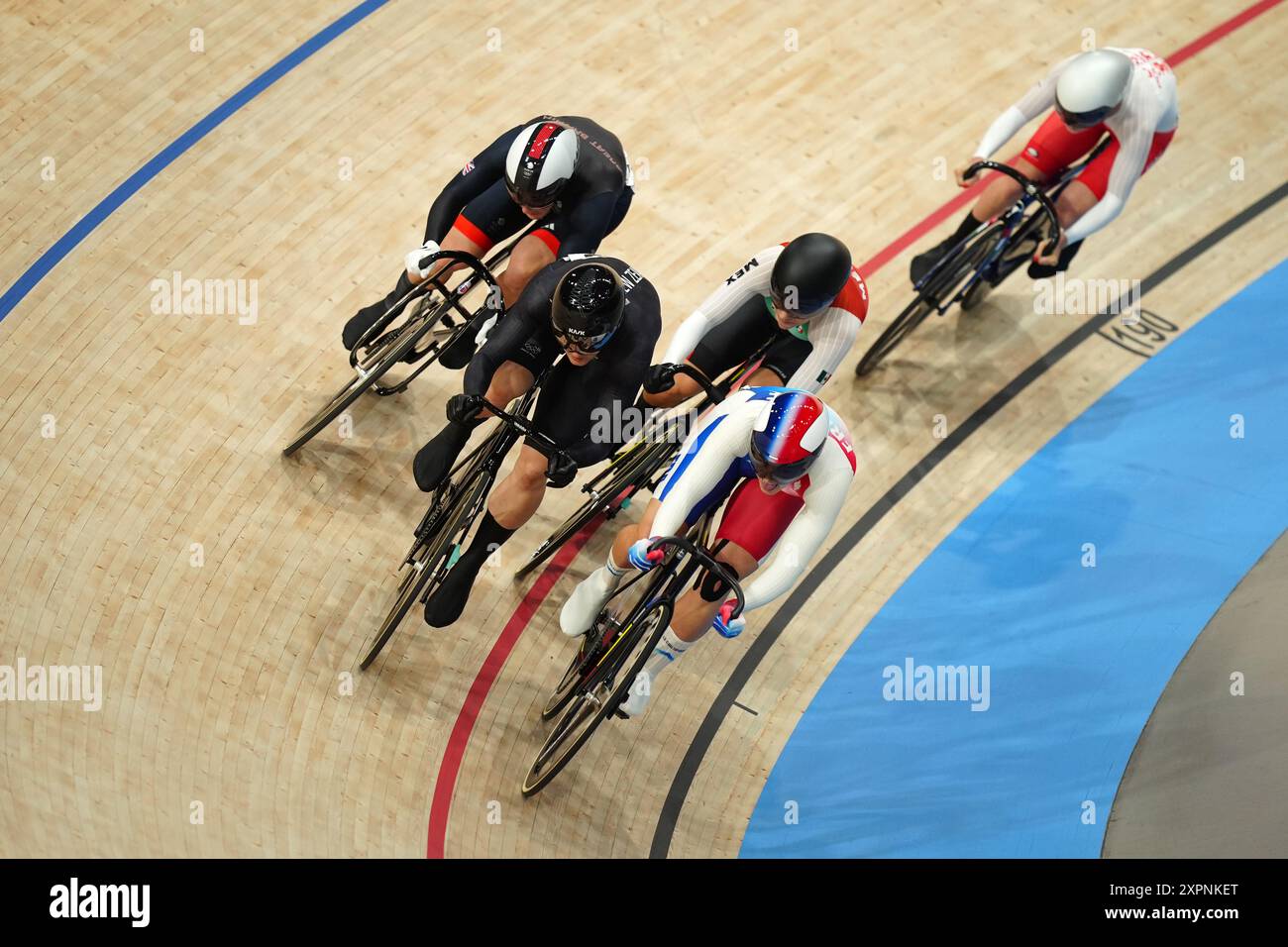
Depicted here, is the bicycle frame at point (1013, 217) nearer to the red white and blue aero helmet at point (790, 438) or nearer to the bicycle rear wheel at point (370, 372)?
the red white and blue aero helmet at point (790, 438)

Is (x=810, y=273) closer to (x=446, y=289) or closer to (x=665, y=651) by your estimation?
(x=665, y=651)

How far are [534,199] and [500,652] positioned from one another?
5.62 ft

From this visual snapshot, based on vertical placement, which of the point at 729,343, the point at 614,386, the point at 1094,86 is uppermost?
the point at 1094,86

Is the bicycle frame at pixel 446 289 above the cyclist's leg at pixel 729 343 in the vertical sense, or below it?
above

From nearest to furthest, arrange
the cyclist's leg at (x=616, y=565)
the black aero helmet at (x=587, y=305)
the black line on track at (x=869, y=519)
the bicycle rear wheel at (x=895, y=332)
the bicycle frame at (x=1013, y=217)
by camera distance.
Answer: the black aero helmet at (x=587, y=305) < the cyclist's leg at (x=616, y=565) < the black line on track at (x=869, y=519) < the bicycle frame at (x=1013, y=217) < the bicycle rear wheel at (x=895, y=332)

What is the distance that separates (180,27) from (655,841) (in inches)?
180

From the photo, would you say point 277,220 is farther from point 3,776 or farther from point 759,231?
point 3,776

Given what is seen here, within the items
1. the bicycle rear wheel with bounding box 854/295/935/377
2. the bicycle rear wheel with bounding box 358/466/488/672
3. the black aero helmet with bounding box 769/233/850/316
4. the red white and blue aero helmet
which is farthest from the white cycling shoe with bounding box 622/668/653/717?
the bicycle rear wheel with bounding box 854/295/935/377

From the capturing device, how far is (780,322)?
466 centimetres

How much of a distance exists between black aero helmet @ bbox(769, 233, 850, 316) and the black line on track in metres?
1.54

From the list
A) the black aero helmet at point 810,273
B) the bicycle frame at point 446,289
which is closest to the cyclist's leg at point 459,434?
the bicycle frame at point 446,289

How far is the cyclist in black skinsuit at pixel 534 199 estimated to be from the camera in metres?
4.74

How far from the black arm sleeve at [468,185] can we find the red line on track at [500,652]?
138cm

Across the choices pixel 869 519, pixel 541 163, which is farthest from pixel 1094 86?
pixel 541 163
